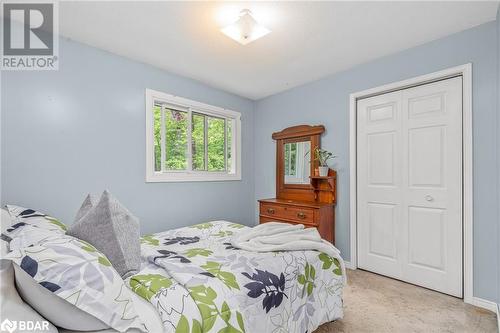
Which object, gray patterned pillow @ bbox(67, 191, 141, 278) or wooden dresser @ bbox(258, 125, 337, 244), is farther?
wooden dresser @ bbox(258, 125, 337, 244)

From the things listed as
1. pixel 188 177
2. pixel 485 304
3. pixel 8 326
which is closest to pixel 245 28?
pixel 188 177

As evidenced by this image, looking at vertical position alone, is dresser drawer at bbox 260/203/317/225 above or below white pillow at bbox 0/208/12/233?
below

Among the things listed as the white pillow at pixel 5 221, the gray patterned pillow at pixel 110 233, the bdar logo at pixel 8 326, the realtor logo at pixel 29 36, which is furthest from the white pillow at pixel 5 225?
the realtor logo at pixel 29 36

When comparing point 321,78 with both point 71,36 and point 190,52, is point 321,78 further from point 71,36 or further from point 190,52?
point 71,36

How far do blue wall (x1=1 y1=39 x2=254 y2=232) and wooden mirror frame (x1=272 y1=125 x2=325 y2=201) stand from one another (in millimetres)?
1388

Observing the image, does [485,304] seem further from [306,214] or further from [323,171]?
[323,171]

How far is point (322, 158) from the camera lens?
3346mm

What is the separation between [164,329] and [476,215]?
105 inches

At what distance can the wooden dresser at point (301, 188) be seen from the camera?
10.2 ft

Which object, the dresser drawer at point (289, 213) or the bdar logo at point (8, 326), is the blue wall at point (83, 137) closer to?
the dresser drawer at point (289, 213)

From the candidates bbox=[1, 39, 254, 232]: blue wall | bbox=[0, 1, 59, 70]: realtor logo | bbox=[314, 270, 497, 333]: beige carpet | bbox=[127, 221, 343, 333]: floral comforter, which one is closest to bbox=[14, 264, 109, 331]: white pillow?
bbox=[127, 221, 343, 333]: floral comforter

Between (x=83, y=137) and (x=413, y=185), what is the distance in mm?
3436

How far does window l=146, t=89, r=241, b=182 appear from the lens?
10.1 feet

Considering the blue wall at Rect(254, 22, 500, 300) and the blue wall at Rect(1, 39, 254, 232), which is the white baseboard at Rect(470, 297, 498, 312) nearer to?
the blue wall at Rect(254, 22, 500, 300)
